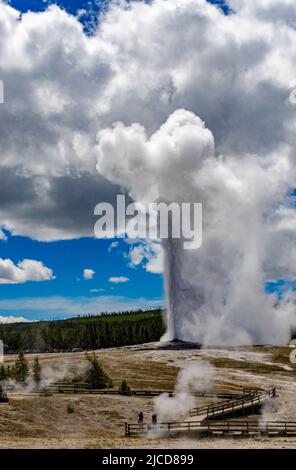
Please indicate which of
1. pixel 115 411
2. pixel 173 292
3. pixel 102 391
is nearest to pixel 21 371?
pixel 102 391

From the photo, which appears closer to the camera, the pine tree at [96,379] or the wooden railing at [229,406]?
the wooden railing at [229,406]

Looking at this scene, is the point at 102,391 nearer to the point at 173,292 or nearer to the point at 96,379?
the point at 96,379

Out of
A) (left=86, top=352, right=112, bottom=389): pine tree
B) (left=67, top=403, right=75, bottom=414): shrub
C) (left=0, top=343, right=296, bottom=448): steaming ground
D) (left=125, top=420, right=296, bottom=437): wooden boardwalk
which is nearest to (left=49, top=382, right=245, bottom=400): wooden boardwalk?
(left=86, top=352, right=112, bottom=389): pine tree

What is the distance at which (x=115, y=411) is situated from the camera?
176 feet

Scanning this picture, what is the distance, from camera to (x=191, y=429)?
145ft

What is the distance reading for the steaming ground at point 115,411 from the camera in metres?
41.0

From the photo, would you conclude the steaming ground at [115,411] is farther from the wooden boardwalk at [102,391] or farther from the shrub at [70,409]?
the wooden boardwalk at [102,391]

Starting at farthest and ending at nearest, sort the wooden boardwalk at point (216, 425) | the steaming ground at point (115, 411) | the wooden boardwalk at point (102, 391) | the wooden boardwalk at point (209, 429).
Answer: the wooden boardwalk at point (102, 391) → the wooden boardwalk at point (216, 425) → the wooden boardwalk at point (209, 429) → the steaming ground at point (115, 411)

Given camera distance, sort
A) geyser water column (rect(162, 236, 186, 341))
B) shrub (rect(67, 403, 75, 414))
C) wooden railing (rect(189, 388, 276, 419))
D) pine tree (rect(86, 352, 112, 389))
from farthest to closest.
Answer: geyser water column (rect(162, 236, 186, 341))
pine tree (rect(86, 352, 112, 389))
wooden railing (rect(189, 388, 276, 419))
shrub (rect(67, 403, 75, 414))

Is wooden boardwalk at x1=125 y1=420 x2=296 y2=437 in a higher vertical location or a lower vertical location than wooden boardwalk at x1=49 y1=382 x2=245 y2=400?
lower

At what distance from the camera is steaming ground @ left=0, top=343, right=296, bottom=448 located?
41.0 m

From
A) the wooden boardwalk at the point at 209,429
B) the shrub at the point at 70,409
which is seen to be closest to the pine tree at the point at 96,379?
the shrub at the point at 70,409

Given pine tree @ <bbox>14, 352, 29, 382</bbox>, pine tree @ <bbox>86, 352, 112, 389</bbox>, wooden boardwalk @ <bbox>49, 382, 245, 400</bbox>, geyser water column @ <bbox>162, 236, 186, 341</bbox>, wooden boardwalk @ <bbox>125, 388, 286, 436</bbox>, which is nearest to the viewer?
wooden boardwalk @ <bbox>125, 388, 286, 436</bbox>

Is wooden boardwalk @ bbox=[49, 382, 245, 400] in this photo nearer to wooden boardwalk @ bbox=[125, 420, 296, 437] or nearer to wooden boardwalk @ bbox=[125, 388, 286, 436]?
wooden boardwalk @ bbox=[125, 388, 286, 436]
